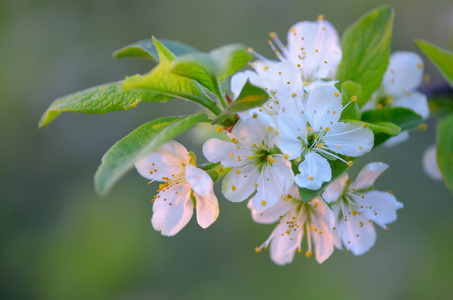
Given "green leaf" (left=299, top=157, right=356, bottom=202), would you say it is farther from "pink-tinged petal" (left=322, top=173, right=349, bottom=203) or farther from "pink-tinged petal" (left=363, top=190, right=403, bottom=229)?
"pink-tinged petal" (left=363, top=190, right=403, bottom=229)

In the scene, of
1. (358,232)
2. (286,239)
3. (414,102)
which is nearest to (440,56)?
(414,102)

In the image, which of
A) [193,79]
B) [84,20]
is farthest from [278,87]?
[84,20]

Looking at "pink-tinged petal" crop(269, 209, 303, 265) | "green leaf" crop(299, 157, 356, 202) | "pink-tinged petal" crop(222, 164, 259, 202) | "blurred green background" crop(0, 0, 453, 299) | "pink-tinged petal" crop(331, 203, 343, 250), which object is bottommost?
"blurred green background" crop(0, 0, 453, 299)

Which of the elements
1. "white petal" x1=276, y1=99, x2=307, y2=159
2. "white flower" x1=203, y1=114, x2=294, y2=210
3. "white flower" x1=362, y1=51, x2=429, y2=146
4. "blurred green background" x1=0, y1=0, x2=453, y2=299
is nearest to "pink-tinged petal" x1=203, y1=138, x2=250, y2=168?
"white flower" x1=203, y1=114, x2=294, y2=210

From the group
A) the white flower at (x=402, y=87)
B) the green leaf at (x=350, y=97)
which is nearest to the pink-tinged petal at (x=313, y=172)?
the green leaf at (x=350, y=97)

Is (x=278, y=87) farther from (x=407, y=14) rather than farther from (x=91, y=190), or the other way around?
(x=407, y=14)
